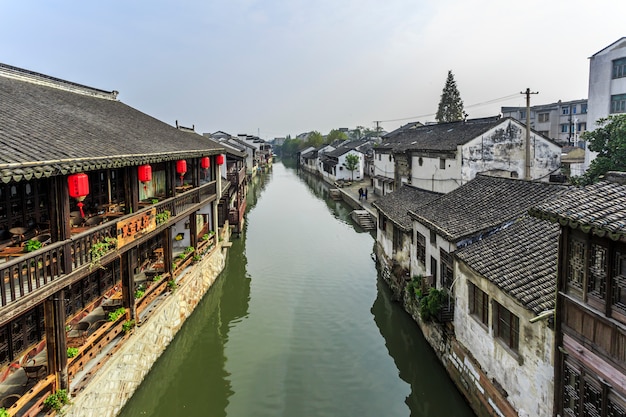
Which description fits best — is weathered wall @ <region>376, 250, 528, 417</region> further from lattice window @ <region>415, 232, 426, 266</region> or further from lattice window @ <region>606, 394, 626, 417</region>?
lattice window @ <region>606, 394, 626, 417</region>

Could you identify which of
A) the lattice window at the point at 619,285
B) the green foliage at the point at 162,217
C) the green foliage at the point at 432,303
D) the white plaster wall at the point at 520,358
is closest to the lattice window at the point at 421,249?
the green foliage at the point at 432,303

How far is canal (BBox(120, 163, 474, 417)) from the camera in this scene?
1110cm

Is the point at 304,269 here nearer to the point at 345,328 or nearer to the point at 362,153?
the point at 345,328

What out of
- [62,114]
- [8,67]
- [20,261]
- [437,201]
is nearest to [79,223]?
[62,114]

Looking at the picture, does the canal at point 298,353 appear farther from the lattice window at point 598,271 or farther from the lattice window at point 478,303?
the lattice window at point 598,271

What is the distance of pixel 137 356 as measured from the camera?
37.4ft

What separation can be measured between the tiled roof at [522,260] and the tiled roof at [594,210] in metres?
1.80

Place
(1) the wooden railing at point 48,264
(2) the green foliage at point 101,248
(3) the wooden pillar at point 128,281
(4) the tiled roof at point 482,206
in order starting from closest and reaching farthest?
(1) the wooden railing at point 48,264
(2) the green foliage at point 101,248
(3) the wooden pillar at point 128,281
(4) the tiled roof at point 482,206

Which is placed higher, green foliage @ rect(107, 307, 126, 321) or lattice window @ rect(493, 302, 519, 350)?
lattice window @ rect(493, 302, 519, 350)

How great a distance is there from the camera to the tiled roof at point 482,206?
12.1 metres

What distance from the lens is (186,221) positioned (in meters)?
19.9

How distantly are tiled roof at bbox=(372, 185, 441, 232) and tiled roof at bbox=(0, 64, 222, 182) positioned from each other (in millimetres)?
8306

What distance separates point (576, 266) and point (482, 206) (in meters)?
6.93

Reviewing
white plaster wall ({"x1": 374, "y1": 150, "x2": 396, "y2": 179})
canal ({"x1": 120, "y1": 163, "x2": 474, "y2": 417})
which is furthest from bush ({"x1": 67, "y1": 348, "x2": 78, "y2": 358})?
white plaster wall ({"x1": 374, "y1": 150, "x2": 396, "y2": 179})
